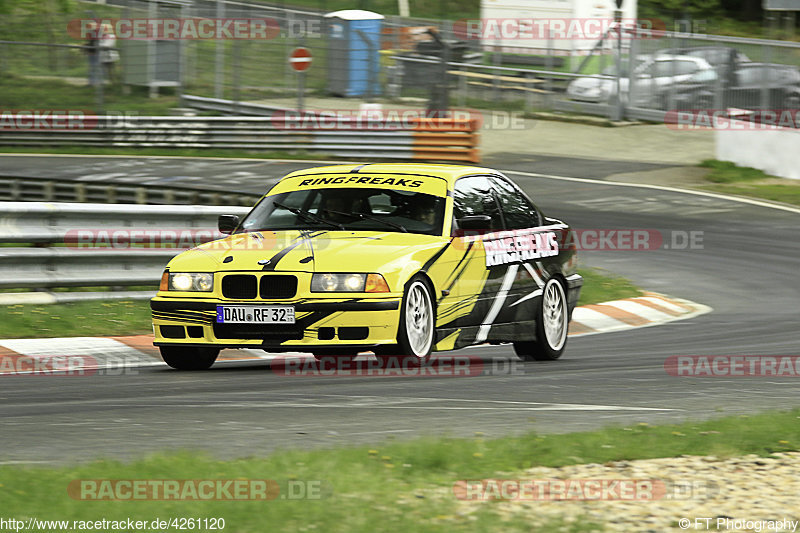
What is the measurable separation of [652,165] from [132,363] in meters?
18.8

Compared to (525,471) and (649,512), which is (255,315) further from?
(649,512)

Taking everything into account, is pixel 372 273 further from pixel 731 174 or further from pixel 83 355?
pixel 731 174

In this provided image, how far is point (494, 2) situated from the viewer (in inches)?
1481

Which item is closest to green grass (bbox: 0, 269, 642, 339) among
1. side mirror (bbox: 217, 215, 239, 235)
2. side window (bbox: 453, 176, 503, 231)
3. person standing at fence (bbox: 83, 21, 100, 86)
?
side mirror (bbox: 217, 215, 239, 235)

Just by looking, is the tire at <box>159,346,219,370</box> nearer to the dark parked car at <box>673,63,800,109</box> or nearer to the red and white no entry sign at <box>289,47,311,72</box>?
the dark parked car at <box>673,63,800,109</box>

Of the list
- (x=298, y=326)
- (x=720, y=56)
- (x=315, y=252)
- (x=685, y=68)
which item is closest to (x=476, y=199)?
(x=315, y=252)

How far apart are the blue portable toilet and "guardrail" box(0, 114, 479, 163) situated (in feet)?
7.75

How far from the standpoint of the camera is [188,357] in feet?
30.1

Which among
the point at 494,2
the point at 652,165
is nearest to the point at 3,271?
the point at 652,165

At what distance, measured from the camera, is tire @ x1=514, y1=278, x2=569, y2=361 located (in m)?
10.2

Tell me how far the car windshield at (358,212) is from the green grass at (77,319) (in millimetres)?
1693

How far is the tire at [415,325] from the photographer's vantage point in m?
8.49

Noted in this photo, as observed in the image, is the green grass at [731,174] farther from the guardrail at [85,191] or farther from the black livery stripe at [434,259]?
the black livery stripe at [434,259]

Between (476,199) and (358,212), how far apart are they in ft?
3.21
